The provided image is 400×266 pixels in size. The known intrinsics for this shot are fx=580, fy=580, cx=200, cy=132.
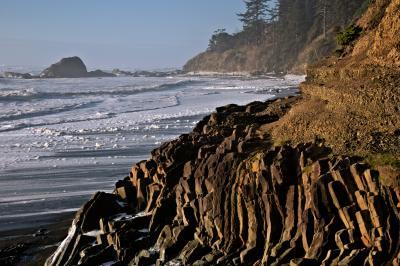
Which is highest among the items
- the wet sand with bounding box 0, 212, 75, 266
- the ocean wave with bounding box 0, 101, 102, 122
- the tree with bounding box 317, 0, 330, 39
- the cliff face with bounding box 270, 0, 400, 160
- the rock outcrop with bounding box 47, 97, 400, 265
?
the tree with bounding box 317, 0, 330, 39

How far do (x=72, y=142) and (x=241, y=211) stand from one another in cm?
3005

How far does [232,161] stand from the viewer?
21.8m

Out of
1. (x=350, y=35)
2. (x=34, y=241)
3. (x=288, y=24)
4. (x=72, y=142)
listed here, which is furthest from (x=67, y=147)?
(x=288, y=24)

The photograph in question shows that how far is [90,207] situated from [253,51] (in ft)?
479

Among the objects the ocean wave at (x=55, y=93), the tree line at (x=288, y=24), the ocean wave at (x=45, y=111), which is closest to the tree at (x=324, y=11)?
the tree line at (x=288, y=24)

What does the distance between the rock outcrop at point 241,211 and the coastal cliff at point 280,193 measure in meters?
0.04

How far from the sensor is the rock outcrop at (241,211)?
1652 cm

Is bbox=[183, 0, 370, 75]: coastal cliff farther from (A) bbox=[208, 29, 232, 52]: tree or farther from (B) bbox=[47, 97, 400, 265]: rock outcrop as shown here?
(B) bbox=[47, 97, 400, 265]: rock outcrop

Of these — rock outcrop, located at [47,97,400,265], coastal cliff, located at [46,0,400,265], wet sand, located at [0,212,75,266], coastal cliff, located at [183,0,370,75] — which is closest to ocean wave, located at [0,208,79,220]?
wet sand, located at [0,212,75,266]

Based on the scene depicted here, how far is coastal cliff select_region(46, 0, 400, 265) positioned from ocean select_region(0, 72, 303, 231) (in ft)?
19.3

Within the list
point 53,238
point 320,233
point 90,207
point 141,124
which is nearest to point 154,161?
point 90,207

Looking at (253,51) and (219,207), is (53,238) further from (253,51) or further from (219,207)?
(253,51)

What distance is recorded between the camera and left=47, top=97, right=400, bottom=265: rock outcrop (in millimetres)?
16516

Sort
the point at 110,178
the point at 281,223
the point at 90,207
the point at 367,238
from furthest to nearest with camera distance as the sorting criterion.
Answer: the point at 110,178
the point at 90,207
the point at 281,223
the point at 367,238
